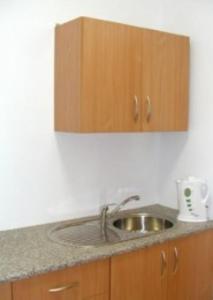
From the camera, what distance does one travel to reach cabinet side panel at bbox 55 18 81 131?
2053 mm

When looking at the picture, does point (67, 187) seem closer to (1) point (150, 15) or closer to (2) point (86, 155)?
(2) point (86, 155)

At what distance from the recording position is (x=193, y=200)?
2.39 metres

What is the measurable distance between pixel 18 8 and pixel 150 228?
5.24 feet

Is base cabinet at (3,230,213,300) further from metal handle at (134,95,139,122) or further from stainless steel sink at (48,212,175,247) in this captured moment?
metal handle at (134,95,139,122)

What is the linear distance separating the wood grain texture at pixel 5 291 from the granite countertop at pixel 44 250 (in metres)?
0.04

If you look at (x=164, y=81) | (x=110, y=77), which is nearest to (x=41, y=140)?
(x=110, y=77)

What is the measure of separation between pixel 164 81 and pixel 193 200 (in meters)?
0.77

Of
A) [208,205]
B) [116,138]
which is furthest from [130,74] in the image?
[208,205]

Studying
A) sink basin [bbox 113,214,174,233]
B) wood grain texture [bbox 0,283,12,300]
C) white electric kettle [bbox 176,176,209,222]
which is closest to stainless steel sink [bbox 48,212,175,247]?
sink basin [bbox 113,214,174,233]

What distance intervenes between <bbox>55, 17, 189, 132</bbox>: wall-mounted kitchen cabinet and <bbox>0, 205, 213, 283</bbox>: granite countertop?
617 millimetres

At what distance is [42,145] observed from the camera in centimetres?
227

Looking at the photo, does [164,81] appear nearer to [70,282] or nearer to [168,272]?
[168,272]

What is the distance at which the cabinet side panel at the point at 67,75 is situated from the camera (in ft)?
6.73

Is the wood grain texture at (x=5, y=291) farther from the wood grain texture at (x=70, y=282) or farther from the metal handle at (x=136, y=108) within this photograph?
the metal handle at (x=136, y=108)
